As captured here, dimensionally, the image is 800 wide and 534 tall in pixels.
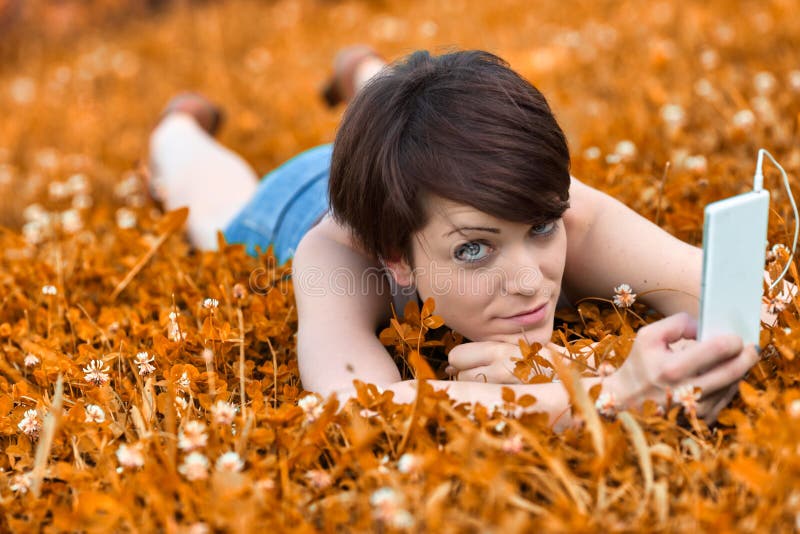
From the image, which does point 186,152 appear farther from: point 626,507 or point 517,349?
point 626,507

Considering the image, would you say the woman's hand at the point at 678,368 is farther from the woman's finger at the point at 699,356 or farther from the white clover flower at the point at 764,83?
the white clover flower at the point at 764,83

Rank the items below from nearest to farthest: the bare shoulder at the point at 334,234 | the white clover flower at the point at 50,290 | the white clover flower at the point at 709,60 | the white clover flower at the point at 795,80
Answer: the bare shoulder at the point at 334,234 < the white clover flower at the point at 50,290 < the white clover flower at the point at 795,80 < the white clover flower at the point at 709,60

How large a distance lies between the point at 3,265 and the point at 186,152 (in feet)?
3.29

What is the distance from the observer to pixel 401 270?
202 cm

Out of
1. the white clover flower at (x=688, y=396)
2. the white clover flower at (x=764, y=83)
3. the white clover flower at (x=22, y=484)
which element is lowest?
the white clover flower at (x=22, y=484)

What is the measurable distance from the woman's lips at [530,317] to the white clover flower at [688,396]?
0.36 metres

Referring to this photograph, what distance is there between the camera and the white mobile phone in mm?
1475

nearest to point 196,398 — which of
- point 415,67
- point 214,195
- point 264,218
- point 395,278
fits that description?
point 395,278

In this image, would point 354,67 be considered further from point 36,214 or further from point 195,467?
point 195,467

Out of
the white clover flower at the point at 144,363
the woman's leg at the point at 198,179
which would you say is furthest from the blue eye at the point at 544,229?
the woman's leg at the point at 198,179

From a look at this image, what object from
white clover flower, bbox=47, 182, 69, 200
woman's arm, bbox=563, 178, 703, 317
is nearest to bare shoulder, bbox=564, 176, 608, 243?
woman's arm, bbox=563, 178, 703, 317

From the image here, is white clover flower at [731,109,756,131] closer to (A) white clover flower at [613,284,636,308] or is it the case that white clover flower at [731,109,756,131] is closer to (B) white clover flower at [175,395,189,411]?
(A) white clover flower at [613,284,636,308]

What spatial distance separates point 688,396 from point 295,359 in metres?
0.97

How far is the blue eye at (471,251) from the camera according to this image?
183 cm
